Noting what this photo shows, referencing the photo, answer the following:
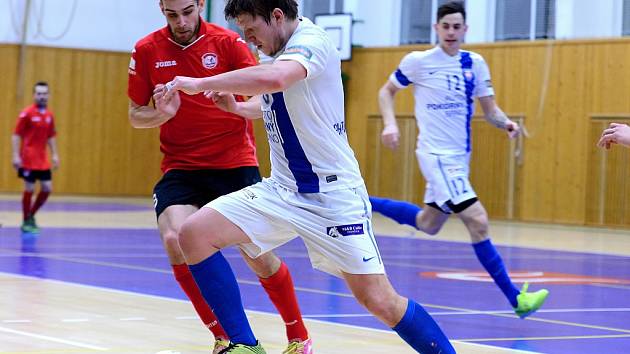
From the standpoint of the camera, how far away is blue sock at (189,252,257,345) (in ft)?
16.6

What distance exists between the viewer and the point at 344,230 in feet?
15.5

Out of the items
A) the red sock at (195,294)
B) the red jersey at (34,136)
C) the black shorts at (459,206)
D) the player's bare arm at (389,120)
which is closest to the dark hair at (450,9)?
the player's bare arm at (389,120)

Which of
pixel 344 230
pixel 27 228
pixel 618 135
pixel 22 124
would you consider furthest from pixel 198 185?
pixel 22 124

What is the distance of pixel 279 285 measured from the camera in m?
5.67

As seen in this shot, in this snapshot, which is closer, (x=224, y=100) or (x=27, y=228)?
(x=224, y=100)

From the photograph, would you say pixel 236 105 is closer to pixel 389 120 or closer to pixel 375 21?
pixel 389 120

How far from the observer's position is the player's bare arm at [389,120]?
801cm

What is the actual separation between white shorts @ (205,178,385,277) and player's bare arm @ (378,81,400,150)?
9.96ft

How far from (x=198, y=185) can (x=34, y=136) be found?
1069cm

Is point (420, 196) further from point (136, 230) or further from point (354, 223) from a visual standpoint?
point (354, 223)

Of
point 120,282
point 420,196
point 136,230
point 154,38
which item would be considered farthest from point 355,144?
point 154,38

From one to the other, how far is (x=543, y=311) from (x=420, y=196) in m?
15.2

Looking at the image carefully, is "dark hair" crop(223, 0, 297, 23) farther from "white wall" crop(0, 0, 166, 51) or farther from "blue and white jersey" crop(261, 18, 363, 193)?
"white wall" crop(0, 0, 166, 51)

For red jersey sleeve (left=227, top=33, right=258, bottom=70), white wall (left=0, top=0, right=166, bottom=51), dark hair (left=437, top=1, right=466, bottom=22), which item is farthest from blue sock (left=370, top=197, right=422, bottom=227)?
white wall (left=0, top=0, right=166, bottom=51)
